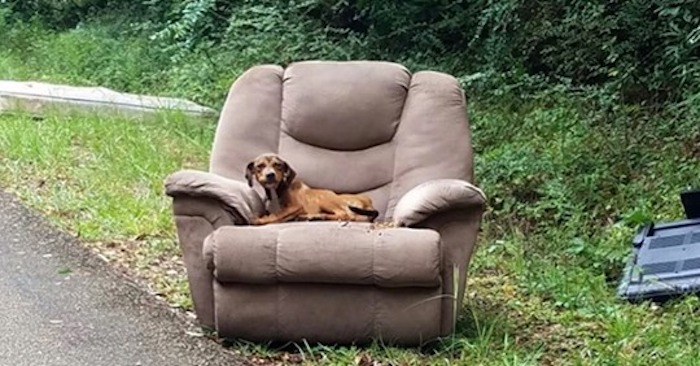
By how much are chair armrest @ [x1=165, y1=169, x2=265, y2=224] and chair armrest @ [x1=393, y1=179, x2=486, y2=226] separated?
0.55m

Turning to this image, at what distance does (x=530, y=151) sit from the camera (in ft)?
18.6

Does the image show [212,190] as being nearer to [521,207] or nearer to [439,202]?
[439,202]

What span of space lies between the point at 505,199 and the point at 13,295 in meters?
2.51

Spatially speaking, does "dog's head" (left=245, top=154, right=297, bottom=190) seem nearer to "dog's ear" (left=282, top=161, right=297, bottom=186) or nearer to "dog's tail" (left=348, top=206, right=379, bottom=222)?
"dog's ear" (left=282, top=161, right=297, bottom=186)

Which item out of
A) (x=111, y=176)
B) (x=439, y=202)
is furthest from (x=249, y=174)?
(x=111, y=176)

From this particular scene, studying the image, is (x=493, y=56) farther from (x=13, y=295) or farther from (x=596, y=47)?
(x=13, y=295)

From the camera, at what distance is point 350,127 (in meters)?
4.13

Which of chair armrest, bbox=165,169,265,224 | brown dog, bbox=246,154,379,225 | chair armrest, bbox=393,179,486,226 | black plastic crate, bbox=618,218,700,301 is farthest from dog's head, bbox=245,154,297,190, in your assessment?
black plastic crate, bbox=618,218,700,301

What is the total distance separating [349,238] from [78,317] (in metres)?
1.09

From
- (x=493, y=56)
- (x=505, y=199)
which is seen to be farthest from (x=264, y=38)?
(x=505, y=199)

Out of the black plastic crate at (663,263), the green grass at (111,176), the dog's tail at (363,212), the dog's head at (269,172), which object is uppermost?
the dog's head at (269,172)

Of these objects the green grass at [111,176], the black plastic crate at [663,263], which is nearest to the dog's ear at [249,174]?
the green grass at [111,176]

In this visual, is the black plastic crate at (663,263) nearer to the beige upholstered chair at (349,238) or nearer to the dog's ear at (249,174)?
the beige upholstered chair at (349,238)

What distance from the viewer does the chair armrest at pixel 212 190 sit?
3566mm
